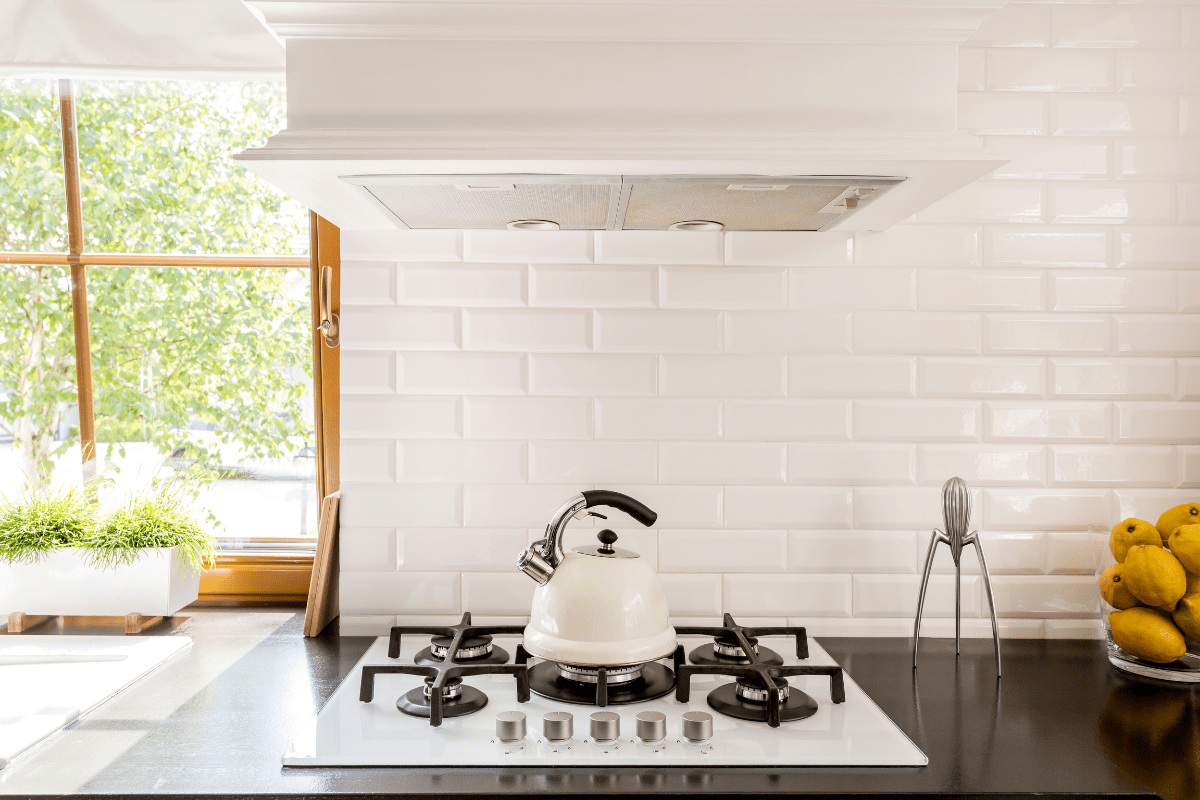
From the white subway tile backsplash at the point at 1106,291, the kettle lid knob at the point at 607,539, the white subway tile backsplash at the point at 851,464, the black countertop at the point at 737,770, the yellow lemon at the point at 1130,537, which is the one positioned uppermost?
the white subway tile backsplash at the point at 1106,291

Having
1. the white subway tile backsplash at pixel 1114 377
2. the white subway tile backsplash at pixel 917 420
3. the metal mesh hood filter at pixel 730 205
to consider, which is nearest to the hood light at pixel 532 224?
the metal mesh hood filter at pixel 730 205

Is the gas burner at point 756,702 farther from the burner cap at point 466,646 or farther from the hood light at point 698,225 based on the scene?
the hood light at point 698,225

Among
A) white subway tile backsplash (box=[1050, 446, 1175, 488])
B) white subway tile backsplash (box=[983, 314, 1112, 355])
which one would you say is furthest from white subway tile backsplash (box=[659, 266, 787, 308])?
white subway tile backsplash (box=[1050, 446, 1175, 488])

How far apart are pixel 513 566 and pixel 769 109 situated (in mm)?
912

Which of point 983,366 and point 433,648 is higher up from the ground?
point 983,366

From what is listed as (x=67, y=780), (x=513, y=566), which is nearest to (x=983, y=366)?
(x=513, y=566)

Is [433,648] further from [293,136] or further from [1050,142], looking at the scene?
[1050,142]

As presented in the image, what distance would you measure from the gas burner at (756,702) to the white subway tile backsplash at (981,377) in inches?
25.6

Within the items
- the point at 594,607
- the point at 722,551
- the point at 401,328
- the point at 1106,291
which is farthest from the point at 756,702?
the point at 1106,291

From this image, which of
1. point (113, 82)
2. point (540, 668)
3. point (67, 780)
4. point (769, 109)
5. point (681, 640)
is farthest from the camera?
point (113, 82)

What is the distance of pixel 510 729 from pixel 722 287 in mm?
862

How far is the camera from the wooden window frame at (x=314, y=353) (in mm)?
1621

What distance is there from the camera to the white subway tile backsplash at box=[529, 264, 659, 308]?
1.48 m

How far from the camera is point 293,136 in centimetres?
101
